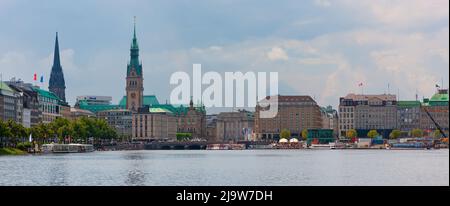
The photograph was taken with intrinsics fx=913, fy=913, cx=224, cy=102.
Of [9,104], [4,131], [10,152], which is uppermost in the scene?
[9,104]

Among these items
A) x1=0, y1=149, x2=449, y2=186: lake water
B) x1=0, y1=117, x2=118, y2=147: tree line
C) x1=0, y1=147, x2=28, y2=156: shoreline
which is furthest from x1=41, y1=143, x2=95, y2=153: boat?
x1=0, y1=149, x2=449, y2=186: lake water

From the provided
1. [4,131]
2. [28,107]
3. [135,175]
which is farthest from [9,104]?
[135,175]

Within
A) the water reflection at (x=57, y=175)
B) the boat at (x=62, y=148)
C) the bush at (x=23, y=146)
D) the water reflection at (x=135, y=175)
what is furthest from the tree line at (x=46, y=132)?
the water reflection at (x=57, y=175)

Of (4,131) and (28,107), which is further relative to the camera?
(28,107)

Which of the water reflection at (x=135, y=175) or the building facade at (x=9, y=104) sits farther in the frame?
the building facade at (x=9, y=104)

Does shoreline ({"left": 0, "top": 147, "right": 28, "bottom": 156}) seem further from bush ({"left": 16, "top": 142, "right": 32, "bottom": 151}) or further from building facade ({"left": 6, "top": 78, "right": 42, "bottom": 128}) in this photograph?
building facade ({"left": 6, "top": 78, "right": 42, "bottom": 128})

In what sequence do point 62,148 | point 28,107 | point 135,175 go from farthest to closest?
point 28,107, point 62,148, point 135,175

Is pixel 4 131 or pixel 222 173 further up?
pixel 4 131

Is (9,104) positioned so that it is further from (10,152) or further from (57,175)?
(57,175)

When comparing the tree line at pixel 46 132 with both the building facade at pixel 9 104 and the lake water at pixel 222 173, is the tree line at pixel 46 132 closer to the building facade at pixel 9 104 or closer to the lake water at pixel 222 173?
the building facade at pixel 9 104
